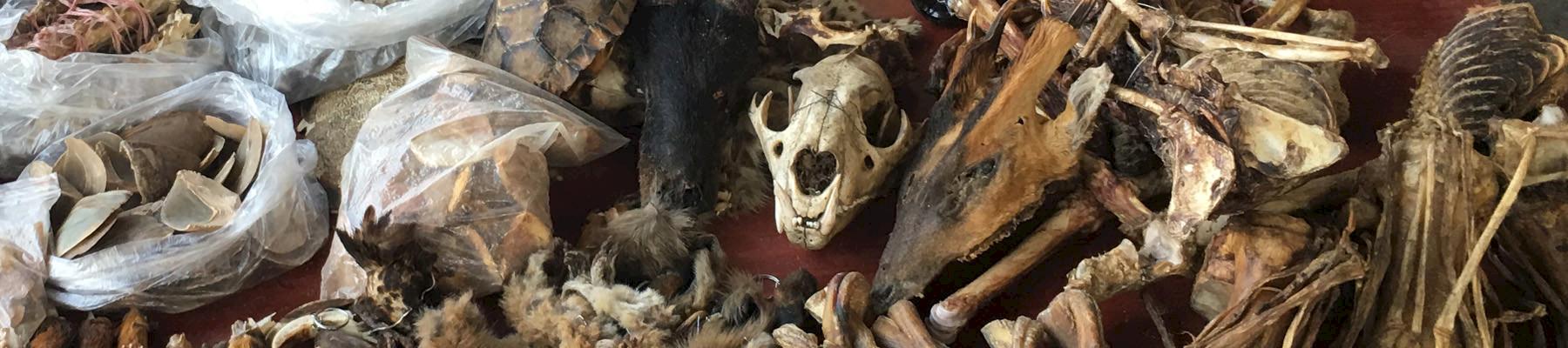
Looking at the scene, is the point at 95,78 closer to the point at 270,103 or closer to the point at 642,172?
the point at 270,103

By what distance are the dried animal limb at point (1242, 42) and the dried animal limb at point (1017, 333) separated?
454 mm

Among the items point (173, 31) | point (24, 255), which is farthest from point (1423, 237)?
point (173, 31)

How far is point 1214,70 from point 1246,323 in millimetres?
309

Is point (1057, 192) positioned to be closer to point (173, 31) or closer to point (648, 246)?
point (648, 246)

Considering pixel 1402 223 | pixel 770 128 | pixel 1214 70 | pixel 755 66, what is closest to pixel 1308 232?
pixel 1402 223

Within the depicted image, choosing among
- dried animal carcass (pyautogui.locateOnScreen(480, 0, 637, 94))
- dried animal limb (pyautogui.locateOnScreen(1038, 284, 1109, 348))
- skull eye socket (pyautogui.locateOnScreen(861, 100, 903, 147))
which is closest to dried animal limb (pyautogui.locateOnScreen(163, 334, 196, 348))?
dried animal carcass (pyautogui.locateOnScreen(480, 0, 637, 94))

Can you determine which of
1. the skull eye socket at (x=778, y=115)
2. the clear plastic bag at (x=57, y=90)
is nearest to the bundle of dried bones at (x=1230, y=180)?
the skull eye socket at (x=778, y=115)

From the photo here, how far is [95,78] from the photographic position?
170 cm

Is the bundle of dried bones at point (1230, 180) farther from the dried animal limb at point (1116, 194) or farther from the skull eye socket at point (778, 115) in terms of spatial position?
the skull eye socket at point (778, 115)

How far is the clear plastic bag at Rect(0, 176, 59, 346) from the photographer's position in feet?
4.71

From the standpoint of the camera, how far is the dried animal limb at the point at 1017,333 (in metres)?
1.18

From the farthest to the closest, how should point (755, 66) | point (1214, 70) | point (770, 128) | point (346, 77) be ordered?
point (346, 77) < point (755, 66) < point (770, 128) < point (1214, 70)

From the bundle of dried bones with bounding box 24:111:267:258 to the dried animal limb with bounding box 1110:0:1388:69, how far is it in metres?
1.39

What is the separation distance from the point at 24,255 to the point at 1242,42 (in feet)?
5.88
